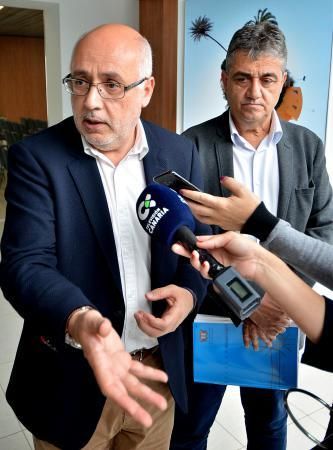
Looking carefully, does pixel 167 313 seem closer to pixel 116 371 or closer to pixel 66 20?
pixel 116 371

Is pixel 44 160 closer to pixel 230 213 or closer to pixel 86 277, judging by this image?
pixel 86 277

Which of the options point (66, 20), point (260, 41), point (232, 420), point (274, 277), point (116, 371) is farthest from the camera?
point (66, 20)

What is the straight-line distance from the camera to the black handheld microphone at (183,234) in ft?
2.92

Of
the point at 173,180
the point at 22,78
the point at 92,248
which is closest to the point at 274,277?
the point at 173,180

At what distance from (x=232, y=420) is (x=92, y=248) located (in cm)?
155

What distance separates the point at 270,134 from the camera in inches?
65.6

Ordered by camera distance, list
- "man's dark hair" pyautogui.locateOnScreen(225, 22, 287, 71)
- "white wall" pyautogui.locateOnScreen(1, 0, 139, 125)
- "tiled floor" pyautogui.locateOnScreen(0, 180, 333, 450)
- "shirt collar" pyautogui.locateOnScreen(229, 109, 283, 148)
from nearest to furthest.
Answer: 1. "man's dark hair" pyautogui.locateOnScreen(225, 22, 287, 71)
2. "shirt collar" pyautogui.locateOnScreen(229, 109, 283, 148)
3. "tiled floor" pyautogui.locateOnScreen(0, 180, 333, 450)
4. "white wall" pyautogui.locateOnScreen(1, 0, 139, 125)

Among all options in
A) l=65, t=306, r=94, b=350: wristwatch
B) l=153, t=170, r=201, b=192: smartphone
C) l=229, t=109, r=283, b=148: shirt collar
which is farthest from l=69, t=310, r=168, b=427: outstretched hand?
l=229, t=109, r=283, b=148: shirt collar

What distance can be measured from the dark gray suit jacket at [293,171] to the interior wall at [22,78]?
37.8ft

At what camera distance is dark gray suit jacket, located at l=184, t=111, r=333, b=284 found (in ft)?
5.32

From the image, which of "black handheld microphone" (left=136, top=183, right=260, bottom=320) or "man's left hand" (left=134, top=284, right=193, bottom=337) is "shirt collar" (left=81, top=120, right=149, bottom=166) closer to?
"black handheld microphone" (left=136, top=183, right=260, bottom=320)

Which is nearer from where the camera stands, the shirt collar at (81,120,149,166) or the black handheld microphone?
the black handheld microphone

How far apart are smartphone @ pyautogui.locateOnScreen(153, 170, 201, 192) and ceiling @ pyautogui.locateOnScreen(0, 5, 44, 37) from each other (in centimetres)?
681

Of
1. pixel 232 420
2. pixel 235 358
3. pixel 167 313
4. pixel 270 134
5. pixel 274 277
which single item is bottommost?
pixel 232 420
